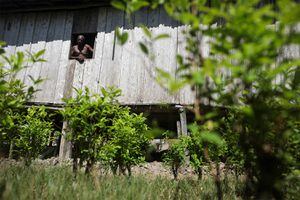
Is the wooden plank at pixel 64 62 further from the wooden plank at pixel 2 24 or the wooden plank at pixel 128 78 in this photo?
the wooden plank at pixel 2 24

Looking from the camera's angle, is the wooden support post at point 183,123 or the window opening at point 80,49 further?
the window opening at point 80,49

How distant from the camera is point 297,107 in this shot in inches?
78.5

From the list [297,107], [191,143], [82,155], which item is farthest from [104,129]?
[297,107]

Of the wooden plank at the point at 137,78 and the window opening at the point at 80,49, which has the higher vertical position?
the window opening at the point at 80,49

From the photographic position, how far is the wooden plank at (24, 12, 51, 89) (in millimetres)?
10477

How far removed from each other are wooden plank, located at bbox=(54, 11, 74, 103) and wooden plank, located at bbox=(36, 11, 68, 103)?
0.11 metres

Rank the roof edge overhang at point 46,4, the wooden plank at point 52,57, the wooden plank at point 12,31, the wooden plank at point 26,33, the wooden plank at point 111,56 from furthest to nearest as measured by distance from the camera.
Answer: the wooden plank at point 12,31 → the wooden plank at point 26,33 → the roof edge overhang at point 46,4 → the wooden plank at point 52,57 → the wooden plank at point 111,56

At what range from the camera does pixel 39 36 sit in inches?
422

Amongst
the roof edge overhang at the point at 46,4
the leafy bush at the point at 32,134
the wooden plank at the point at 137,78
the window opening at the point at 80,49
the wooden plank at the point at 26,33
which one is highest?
the roof edge overhang at the point at 46,4

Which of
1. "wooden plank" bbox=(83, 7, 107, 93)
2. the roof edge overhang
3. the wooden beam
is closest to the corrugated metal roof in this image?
the roof edge overhang

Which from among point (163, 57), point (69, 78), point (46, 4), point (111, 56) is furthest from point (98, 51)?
point (46, 4)

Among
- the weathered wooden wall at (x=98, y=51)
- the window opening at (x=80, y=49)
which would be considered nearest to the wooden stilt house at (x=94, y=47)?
the weathered wooden wall at (x=98, y=51)

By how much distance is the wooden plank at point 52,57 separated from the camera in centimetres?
1009

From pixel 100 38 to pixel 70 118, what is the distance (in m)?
5.48
